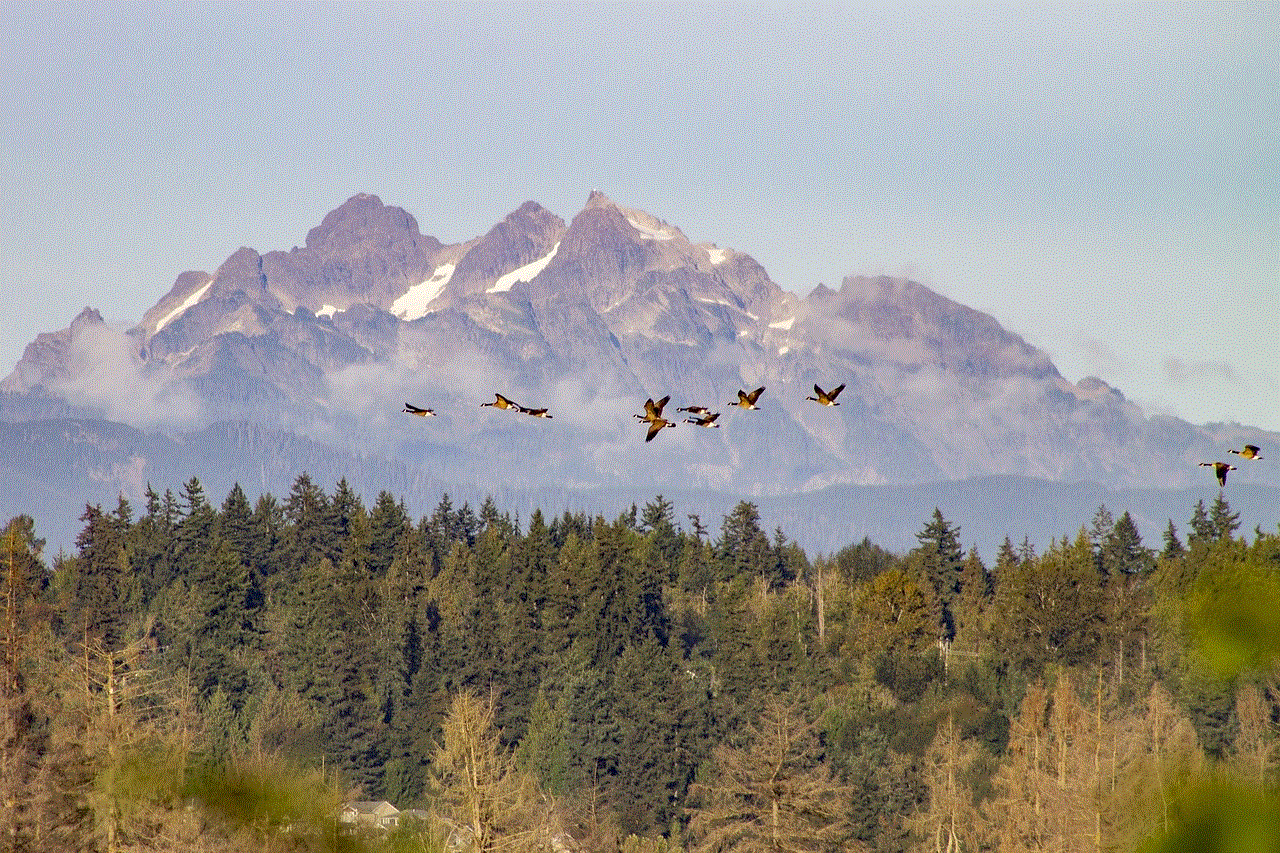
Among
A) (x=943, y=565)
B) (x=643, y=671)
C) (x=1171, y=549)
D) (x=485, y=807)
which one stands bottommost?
(x=485, y=807)

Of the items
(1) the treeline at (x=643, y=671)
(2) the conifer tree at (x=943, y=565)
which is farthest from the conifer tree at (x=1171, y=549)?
(2) the conifer tree at (x=943, y=565)

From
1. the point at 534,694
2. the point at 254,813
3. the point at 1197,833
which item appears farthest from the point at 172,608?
the point at 1197,833

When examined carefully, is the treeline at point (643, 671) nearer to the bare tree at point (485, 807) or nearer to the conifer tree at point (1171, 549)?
the bare tree at point (485, 807)

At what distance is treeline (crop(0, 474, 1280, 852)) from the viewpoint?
199 feet

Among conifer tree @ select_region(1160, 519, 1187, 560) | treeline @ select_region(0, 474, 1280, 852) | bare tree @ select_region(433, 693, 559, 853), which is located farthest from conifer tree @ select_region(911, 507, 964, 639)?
bare tree @ select_region(433, 693, 559, 853)

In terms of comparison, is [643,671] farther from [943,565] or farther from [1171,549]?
[1171,549]

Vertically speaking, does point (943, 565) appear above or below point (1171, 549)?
below

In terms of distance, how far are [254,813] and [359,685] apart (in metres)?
90.7

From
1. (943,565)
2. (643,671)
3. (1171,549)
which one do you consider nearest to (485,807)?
(643,671)

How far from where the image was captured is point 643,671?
10431 cm

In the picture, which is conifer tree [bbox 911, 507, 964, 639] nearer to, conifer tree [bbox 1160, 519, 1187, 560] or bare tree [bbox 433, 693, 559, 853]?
conifer tree [bbox 1160, 519, 1187, 560]

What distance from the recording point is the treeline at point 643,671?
60531 millimetres

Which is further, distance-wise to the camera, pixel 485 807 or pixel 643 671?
pixel 643 671

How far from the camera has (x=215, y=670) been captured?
112938mm
